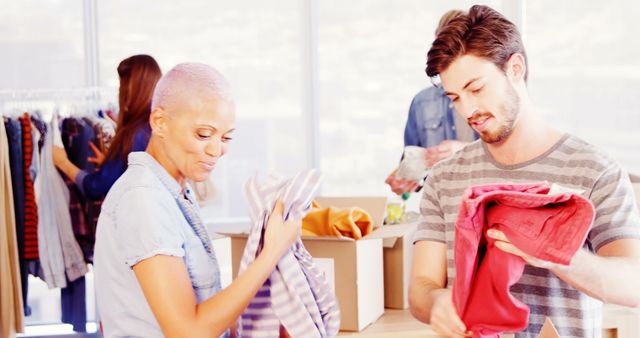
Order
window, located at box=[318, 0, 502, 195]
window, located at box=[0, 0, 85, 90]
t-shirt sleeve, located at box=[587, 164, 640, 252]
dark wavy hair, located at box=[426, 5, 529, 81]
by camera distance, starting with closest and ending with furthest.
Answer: t-shirt sleeve, located at box=[587, 164, 640, 252]
dark wavy hair, located at box=[426, 5, 529, 81]
window, located at box=[0, 0, 85, 90]
window, located at box=[318, 0, 502, 195]

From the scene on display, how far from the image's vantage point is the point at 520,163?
1664mm

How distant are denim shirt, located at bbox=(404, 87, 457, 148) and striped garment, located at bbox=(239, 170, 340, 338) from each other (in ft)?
7.65

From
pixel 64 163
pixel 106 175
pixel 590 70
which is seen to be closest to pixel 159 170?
pixel 106 175

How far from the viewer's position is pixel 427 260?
180 cm

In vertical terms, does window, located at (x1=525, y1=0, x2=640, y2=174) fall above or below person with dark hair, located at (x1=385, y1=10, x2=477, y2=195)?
above

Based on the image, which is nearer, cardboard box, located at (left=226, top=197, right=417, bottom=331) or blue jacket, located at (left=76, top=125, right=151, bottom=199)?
cardboard box, located at (left=226, top=197, right=417, bottom=331)

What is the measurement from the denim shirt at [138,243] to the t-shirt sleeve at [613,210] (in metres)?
0.76

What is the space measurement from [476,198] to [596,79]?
157 inches

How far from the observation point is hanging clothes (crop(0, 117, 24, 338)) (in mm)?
3930

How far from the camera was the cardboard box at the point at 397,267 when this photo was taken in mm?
2434

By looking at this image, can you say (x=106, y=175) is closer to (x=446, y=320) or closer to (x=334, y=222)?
(x=334, y=222)

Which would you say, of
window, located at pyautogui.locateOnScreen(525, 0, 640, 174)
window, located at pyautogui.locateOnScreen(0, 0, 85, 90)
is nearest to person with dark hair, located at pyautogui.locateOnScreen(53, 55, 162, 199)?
window, located at pyautogui.locateOnScreen(0, 0, 85, 90)

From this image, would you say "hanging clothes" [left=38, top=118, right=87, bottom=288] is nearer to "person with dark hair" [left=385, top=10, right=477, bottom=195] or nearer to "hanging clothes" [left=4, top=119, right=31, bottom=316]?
"hanging clothes" [left=4, top=119, right=31, bottom=316]

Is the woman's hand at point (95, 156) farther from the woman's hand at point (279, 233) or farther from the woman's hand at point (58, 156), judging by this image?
the woman's hand at point (279, 233)
